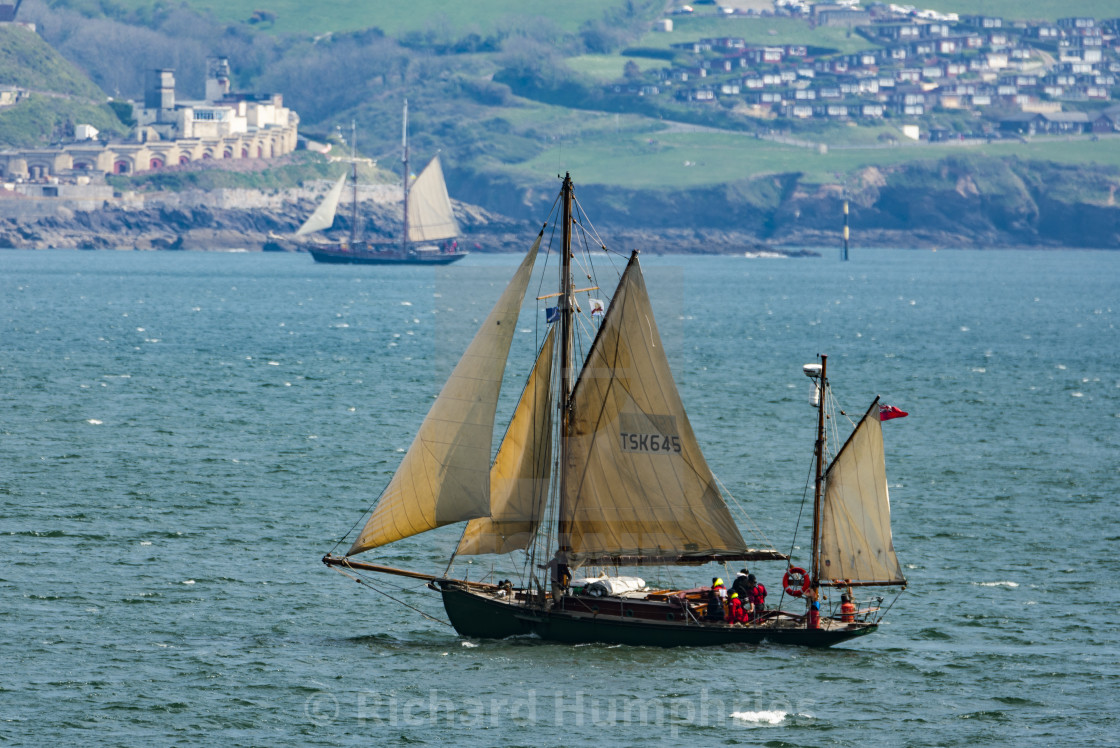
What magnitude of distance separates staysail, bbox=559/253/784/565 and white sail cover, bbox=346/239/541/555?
2454 millimetres

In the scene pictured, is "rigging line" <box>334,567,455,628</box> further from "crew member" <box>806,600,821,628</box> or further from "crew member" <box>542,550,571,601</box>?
"crew member" <box>806,600,821,628</box>

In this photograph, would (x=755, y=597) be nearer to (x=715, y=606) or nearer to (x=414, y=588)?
(x=715, y=606)

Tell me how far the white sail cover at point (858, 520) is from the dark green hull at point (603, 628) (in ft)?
4.63

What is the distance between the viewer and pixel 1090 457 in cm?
7031

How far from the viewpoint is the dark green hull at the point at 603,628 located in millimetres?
37938

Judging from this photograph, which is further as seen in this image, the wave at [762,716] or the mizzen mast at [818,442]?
the mizzen mast at [818,442]

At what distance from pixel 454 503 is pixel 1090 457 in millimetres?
42255

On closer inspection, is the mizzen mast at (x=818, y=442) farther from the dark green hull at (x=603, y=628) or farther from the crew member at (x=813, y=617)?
the dark green hull at (x=603, y=628)

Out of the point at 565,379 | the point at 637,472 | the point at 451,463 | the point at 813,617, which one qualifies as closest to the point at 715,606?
the point at 813,617

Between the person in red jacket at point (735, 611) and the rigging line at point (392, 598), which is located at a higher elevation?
the person in red jacket at point (735, 611)

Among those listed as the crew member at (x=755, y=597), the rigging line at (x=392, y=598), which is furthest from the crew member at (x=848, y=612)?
the rigging line at (x=392, y=598)

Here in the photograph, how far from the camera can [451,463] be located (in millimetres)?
37531

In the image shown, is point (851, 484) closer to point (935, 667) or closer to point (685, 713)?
point (935, 667)

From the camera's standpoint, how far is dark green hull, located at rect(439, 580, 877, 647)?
124ft
